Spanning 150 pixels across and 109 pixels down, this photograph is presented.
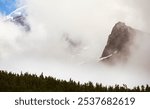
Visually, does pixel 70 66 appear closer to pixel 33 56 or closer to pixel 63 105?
pixel 33 56

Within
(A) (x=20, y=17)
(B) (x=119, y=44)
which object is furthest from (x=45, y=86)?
(A) (x=20, y=17)

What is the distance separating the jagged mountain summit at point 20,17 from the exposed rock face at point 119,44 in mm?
2190

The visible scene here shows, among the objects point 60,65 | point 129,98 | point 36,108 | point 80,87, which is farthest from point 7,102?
point 60,65

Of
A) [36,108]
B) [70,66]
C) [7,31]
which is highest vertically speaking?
[7,31]

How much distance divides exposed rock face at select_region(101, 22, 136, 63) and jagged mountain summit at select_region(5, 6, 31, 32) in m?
2.19

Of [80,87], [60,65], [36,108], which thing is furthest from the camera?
[60,65]

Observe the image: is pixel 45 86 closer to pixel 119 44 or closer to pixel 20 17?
pixel 119 44

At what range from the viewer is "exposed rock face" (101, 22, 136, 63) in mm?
15305

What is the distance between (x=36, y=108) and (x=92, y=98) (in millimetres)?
1103

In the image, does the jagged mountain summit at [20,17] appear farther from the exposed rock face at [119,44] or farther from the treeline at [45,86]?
the treeline at [45,86]

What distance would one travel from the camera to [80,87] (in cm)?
1255

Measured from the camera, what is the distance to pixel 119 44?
602 inches

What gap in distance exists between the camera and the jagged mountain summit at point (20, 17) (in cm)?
1600

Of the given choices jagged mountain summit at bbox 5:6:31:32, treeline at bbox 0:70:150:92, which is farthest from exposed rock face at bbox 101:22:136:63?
treeline at bbox 0:70:150:92
